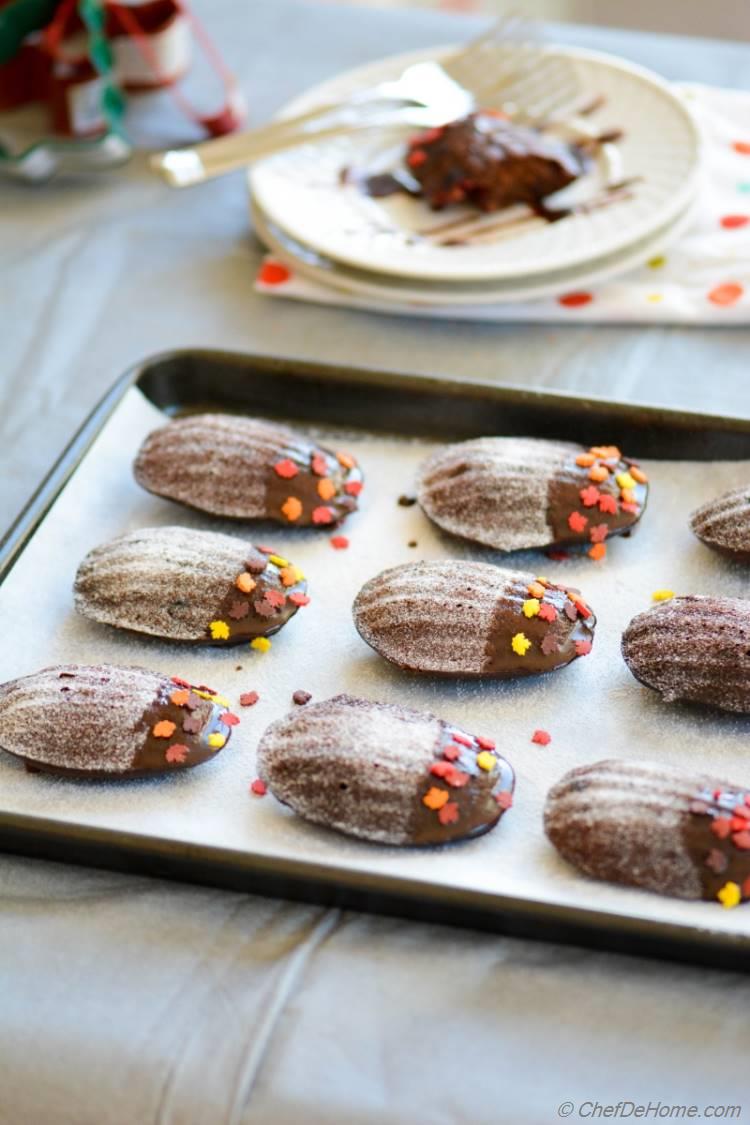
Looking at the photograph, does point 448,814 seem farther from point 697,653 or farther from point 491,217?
point 491,217

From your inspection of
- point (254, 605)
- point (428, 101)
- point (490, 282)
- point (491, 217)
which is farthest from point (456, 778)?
point (428, 101)

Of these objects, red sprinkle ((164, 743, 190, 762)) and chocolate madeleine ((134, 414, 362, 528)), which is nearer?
red sprinkle ((164, 743, 190, 762))

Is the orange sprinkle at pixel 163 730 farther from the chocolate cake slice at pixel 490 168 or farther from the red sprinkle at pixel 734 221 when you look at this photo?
the red sprinkle at pixel 734 221

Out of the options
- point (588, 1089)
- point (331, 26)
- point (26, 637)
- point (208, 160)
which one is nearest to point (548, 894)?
point (588, 1089)

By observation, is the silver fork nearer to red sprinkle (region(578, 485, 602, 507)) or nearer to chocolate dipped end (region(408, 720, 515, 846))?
red sprinkle (region(578, 485, 602, 507))

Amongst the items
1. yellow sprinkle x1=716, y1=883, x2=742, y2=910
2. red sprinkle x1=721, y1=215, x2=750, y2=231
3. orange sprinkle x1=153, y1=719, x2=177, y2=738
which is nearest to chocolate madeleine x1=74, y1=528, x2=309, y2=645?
orange sprinkle x1=153, y1=719, x2=177, y2=738
